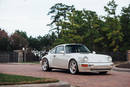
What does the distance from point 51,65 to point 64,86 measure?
6735 mm

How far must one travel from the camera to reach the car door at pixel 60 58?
42.4ft

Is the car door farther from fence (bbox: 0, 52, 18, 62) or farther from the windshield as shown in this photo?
fence (bbox: 0, 52, 18, 62)

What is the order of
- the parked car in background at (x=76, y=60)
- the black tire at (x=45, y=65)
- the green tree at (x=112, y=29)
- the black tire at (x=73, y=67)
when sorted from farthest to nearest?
the green tree at (x=112, y=29) < the black tire at (x=45, y=65) < the black tire at (x=73, y=67) < the parked car in background at (x=76, y=60)

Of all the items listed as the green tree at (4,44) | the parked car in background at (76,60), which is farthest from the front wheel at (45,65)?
the green tree at (4,44)

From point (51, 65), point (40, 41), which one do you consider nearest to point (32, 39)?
point (40, 41)

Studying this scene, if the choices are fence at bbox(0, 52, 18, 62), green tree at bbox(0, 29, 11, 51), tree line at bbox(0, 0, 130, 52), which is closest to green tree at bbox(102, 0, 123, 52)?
tree line at bbox(0, 0, 130, 52)

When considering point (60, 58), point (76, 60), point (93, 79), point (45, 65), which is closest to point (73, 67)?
point (76, 60)

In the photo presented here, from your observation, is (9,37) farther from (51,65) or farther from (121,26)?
(51,65)

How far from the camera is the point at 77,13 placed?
40.8 metres

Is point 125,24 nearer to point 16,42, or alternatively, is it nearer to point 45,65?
point 16,42

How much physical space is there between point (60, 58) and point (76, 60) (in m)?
1.49

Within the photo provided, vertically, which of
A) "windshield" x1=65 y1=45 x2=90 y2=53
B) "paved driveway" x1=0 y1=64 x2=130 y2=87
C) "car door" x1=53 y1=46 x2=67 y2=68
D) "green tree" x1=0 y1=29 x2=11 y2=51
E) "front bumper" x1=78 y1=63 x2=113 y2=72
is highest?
"green tree" x1=0 y1=29 x2=11 y2=51

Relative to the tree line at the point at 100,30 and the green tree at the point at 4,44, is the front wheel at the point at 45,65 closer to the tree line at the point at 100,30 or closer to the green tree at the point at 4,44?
the tree line at the point at 100,30

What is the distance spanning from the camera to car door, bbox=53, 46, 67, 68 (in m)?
12.9
